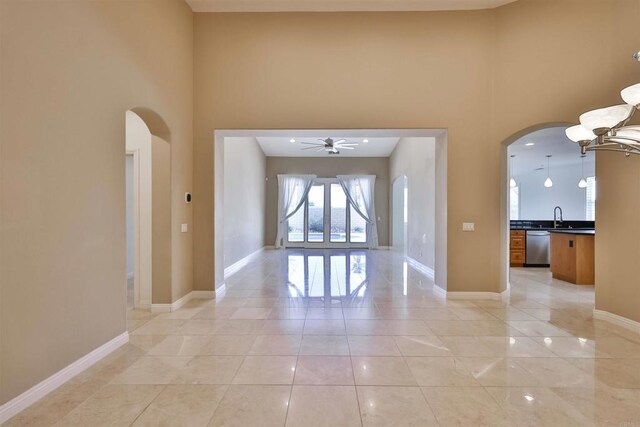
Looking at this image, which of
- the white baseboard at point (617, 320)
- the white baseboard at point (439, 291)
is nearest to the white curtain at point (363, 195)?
the white baseboard at point (439, 291)

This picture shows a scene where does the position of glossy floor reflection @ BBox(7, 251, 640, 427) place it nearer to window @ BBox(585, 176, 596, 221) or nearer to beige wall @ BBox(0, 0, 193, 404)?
beige wall @ BBox(0, 0, 193, 404)

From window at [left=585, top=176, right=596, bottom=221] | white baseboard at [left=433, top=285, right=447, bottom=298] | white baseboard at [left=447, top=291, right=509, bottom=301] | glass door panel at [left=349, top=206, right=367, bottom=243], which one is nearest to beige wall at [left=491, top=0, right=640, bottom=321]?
white baseboard at [left=447, top=291, right=509, bottom=301]

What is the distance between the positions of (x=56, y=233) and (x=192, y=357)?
1.43 m

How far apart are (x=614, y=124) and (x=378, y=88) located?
2771 mm

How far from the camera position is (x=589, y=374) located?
241 cm

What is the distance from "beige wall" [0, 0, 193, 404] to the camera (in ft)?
6.35

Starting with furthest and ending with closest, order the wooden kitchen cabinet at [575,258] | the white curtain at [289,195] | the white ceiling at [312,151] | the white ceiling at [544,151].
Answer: the white curtain at [289,195] → the white ceiling at [312,151] → the white ceiling at [544,151] → the wooden kitchen cabinet at [575,258]

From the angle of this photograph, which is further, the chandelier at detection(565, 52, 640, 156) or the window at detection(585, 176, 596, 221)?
the window at detection(585, 176, 596, 221)

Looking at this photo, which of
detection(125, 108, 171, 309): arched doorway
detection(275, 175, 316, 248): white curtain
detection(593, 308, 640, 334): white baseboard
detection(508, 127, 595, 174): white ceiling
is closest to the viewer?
detection(593, 308, 640, 334): white baseboard

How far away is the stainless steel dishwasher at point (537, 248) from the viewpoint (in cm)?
717

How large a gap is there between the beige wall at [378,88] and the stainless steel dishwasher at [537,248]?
351 cm

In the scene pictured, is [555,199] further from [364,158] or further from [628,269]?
[628,269]

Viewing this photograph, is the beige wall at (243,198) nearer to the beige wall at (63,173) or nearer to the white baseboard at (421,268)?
the beige wall at (63,173)

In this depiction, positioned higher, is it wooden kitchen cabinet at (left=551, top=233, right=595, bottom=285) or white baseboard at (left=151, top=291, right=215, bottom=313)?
wooden kitchen cabinet at (left=551, top=233, right=595, bottom=285)
